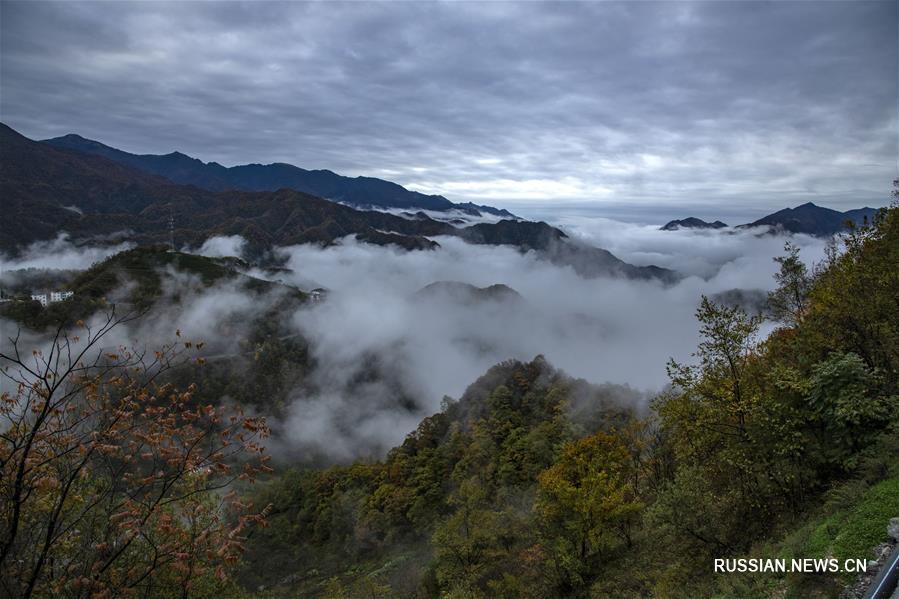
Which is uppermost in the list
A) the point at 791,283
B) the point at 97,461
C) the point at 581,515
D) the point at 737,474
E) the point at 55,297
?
the point at 791,283

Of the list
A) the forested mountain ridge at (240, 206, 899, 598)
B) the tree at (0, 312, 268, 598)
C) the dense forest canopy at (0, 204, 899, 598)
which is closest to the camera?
the tree at (0, 312, 268, 598)

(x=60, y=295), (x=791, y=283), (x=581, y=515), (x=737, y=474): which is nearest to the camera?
(x=737, y=474)

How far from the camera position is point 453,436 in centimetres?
8975

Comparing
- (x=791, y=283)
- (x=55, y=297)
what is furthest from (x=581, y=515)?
(x=55, y=297)

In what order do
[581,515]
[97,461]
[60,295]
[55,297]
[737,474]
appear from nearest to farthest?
[97,461], [737,474], [581,515], [60,295], [55,297]

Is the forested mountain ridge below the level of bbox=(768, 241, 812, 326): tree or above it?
below

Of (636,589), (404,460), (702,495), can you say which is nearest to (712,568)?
(702,495)

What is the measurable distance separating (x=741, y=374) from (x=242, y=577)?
80522 mm

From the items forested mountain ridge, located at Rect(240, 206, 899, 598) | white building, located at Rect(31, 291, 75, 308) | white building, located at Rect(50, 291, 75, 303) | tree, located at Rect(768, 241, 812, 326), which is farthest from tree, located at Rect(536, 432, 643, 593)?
white building, located at Rect(50, 291, 75, 303)

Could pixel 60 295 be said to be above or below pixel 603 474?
below

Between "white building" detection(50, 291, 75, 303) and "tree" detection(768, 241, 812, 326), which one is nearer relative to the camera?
"tree" detection(768, 241, 812, 326)

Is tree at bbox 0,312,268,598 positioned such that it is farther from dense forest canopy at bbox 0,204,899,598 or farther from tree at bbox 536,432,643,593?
tree at bbox 536,432,643,593

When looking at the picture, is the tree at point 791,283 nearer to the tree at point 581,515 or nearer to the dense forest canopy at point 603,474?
the dense forest canopy at point 603,474

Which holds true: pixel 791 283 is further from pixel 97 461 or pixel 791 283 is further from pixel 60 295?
pixel 60 295
